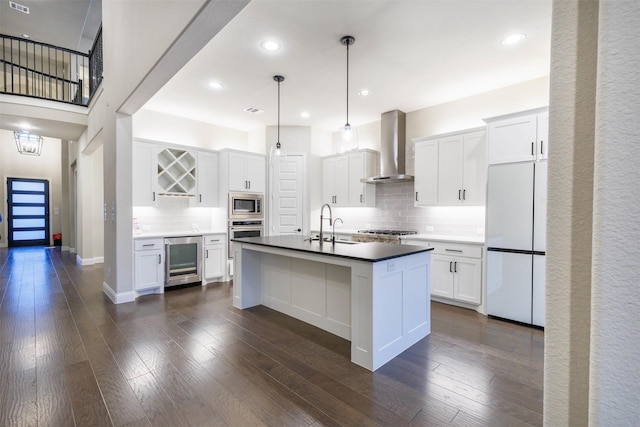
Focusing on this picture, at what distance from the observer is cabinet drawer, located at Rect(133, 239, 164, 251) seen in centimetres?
441

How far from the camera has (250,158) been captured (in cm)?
576

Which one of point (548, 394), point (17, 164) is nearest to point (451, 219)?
point (548, 394)

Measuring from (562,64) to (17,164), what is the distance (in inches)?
538

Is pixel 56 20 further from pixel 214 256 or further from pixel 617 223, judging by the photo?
pixel 617 223

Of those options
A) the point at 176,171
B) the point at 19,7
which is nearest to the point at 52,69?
the point at 19,7

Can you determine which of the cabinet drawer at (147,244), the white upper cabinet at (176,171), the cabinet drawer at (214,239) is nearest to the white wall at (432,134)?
the cabinet drawer at (214,239)

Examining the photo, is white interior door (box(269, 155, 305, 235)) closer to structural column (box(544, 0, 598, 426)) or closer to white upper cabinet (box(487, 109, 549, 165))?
white upper cabinet (box(487, 109, 549, 165))

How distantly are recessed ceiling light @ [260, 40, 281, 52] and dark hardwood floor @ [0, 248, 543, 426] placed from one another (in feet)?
10.1

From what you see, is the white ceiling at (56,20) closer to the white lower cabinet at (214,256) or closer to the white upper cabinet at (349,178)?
the white lower cabinet at (214,256)

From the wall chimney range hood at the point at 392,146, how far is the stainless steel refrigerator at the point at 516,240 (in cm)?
168

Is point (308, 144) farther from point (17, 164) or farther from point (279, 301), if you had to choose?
point (17, 164)

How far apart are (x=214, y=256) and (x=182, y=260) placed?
1.78 feet

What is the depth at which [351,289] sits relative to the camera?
8.80ft

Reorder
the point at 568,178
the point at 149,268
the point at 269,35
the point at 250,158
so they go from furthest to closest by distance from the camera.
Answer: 1. the point at 250,158
2. the point at 149,268
3. the point at 269,35
4. the point at 568,178
